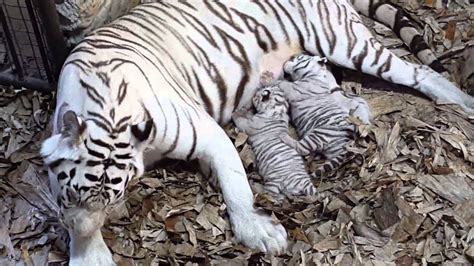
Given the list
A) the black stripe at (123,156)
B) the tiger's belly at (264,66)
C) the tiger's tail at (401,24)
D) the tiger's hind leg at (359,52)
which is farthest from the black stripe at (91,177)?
the tiger's tail at (401,24)

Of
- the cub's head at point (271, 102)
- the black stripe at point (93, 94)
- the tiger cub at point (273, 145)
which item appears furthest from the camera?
the cub's head at point (271, 102)

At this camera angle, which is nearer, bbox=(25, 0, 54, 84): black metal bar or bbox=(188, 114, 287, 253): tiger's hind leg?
bbox=(188, 114, 287, 253): tiger's hind leg

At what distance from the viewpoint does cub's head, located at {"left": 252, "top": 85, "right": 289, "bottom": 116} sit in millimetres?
3445

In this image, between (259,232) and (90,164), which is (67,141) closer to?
(90,164)

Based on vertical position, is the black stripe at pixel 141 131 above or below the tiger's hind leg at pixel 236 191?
above

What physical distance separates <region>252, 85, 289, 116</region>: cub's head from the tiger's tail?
762mm

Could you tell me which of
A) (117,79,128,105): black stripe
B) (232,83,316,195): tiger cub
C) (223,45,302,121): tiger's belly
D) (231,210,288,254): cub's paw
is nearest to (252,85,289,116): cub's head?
(232,83,316,195): tiger cub

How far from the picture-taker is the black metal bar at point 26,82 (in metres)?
3.66

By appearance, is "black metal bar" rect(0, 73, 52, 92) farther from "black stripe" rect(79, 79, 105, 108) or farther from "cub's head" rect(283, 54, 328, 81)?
"cub's head" rect(283, 54, 328, 81)

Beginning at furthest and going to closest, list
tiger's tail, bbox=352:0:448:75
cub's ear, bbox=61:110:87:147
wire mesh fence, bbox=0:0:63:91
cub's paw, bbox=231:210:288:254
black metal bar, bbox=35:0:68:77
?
tiger's tail, bbox=352:0:448:75 → wire mesh fence, bbox=0:0:63:91 → black metal bar, bbox=35:0:68:77 → cub's paw, bbox=231:210:288:254 → cub's ear, bbox=61:110:87:147

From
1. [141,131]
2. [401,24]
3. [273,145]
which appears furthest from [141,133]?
[401,24]

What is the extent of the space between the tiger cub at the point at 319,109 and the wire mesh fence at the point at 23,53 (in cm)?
98

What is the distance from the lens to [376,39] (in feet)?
12.5

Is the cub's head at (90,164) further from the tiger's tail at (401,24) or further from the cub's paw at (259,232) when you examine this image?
the tiger's tail at (401,24)
